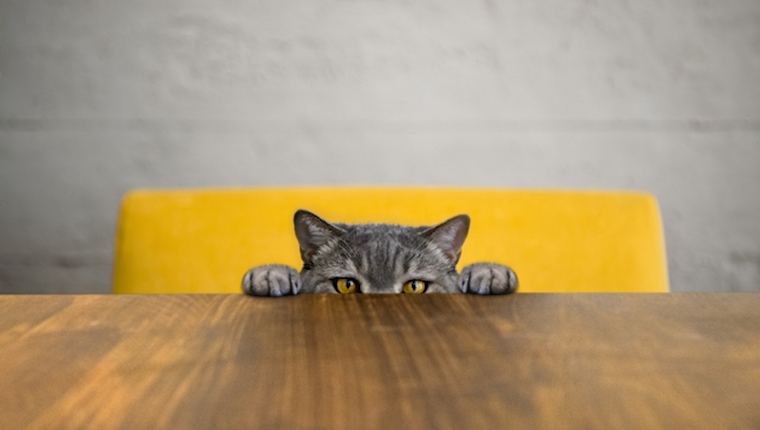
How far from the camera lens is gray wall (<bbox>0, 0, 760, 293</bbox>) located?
6.62ft

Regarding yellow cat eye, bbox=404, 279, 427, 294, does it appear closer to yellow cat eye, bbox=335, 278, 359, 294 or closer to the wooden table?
Answer: yellow cat eye, bbox=335, 278, 359, 294

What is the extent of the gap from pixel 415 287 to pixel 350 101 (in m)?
1.15

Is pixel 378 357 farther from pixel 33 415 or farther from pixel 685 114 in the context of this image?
pixel 685 114

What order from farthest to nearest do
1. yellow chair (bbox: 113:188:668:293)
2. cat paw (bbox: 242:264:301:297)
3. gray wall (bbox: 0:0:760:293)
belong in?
gray wall (bbox: 0:0:760:293), yellow chair (bbox: 113:188:668:293), cat paw (bbox: 242:264:301:297)

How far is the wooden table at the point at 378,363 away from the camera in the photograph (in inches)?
13.6

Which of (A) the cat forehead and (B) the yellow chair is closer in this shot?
(A) the cat forehead

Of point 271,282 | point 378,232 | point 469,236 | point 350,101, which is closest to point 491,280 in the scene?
point 271,282

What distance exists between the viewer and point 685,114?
6.94 feet

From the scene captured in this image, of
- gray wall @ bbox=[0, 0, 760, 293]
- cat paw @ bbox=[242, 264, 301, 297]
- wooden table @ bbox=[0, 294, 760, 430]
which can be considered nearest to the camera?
wooden table @ bbox=[0, 294, 760, 430]

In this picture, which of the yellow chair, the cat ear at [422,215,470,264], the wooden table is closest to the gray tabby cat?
the cat ear at [422,215,470,264]

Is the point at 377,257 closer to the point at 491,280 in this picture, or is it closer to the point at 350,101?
the point at 491,280

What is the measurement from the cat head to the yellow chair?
6.7 inches

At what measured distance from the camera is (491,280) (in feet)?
2.53

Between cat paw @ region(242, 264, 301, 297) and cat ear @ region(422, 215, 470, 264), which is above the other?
cat ear @ region(422, 215, 470, 264)
